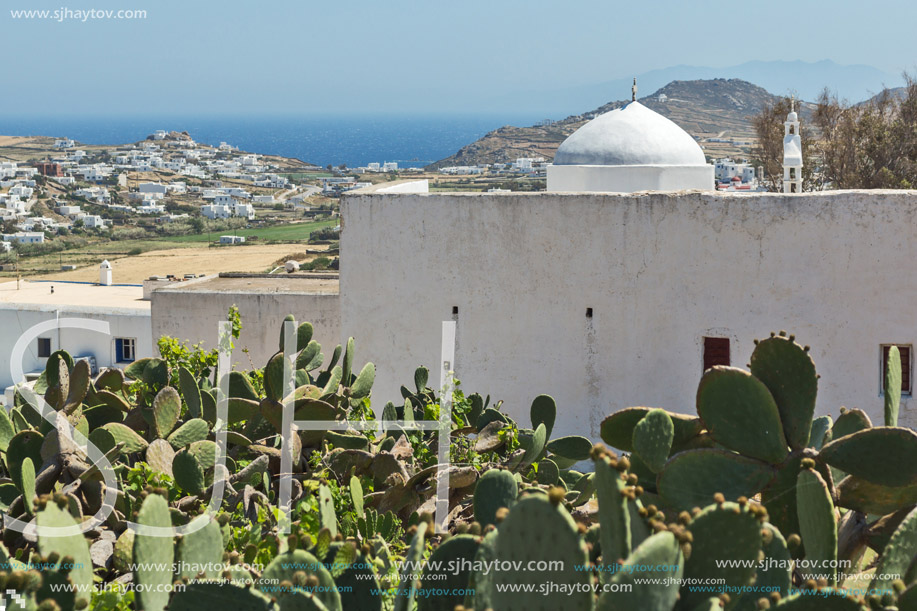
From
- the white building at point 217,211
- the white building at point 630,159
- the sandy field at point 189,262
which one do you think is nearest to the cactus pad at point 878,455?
the white building at point 630,159

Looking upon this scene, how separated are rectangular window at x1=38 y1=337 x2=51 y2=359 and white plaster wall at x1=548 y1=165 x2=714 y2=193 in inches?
446

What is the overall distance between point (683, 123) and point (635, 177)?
3063 inches

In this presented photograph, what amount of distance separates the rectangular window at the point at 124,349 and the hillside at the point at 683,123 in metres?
54.4

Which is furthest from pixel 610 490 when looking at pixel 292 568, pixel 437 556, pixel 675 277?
pixel 675 277

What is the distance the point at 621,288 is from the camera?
26.6 feet

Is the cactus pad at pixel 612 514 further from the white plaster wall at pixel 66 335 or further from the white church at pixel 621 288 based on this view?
the white plaster wall at pixel 66 335

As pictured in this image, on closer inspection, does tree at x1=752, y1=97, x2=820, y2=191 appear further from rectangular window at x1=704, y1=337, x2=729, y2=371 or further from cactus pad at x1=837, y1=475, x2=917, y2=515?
cactus pad at x1=837, y1=475, x2=917, y2=515

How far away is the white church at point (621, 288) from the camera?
25.0 ft

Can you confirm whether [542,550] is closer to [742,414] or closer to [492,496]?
[492,496]

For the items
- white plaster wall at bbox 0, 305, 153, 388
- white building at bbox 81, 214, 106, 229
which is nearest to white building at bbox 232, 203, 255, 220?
white building at bbox 81, 214, 106, 229

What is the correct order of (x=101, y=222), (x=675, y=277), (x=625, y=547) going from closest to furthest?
1. (x=625, y=547)
2. (x=675, y=277)
3. (x=101, y=222)

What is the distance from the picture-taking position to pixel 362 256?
8828mm

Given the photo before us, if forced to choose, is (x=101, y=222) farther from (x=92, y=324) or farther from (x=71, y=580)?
(x=71, y=580)

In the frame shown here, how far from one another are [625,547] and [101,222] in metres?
64.9
